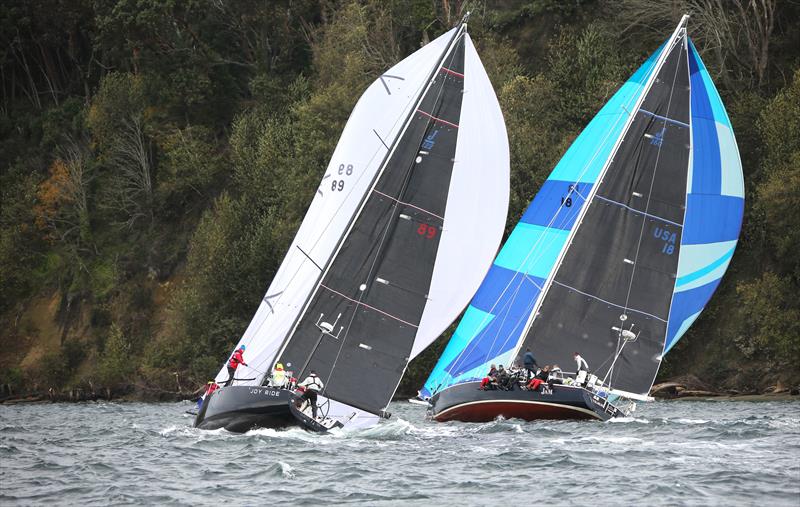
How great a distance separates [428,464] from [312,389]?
17.0ft

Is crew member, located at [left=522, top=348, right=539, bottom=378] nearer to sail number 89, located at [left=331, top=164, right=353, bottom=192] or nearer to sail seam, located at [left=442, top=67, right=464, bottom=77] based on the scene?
sail number 89, located at [left=331, top=164, right=353, bottom=192]

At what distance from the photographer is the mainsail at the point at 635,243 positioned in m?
35.4

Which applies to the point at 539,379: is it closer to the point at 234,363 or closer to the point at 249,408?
the point at 234,363

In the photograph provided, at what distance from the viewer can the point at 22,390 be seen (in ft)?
224

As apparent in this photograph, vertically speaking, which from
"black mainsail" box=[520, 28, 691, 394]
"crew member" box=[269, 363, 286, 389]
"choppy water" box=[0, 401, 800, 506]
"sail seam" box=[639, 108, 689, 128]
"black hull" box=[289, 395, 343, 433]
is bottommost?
"choppy water" box=[0, 401, 800, 506]

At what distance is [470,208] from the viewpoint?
3111 cm

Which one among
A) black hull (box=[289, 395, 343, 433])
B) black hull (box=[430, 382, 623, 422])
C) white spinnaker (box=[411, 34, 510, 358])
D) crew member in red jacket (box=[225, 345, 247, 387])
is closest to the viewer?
black hull (box=[289, 395, 343, 433])

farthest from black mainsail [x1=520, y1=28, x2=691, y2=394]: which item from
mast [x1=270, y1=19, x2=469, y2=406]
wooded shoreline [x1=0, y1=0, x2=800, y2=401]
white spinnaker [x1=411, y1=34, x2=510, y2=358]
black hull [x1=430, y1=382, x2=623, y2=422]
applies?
wooded shoreline [x1=0, y1=0, x2=800, y2=401]

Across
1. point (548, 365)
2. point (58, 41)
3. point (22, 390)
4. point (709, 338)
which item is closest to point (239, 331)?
point (22, 390)

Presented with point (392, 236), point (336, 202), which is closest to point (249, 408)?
point (392, 236)

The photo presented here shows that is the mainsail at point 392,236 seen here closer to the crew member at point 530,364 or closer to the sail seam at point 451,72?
the sail seam at point 451,72

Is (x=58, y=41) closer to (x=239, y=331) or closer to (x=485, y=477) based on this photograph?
(x=239, y=331)

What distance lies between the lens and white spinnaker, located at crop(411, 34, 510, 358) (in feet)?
101

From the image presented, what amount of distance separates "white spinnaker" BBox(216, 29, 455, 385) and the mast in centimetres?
13
